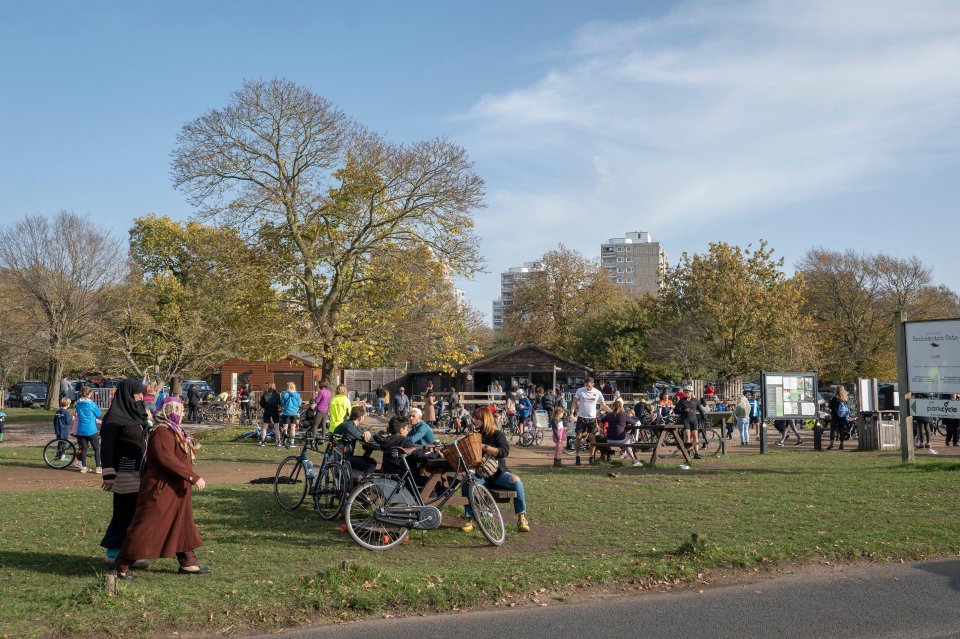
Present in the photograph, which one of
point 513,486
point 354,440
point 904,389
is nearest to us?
point 513,486

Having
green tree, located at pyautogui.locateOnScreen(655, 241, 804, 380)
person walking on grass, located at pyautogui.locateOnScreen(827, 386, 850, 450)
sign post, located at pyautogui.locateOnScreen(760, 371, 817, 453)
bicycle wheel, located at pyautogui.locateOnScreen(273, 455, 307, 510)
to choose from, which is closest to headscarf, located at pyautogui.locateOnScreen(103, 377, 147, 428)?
bicycle wheel, located at pyautogui.locateOnScreen(273, 455, 307, 510)

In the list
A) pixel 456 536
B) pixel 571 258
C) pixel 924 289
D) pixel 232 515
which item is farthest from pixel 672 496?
pixel 571 258

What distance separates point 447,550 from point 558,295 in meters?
65.8

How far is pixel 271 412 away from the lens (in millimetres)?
21875

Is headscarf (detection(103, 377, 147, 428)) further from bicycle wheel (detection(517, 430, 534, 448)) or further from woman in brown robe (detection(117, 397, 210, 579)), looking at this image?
bicycle wheel (detection(517, 430, 534, 448))

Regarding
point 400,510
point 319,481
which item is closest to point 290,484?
point 319,481

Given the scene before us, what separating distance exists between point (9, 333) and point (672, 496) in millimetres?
38261

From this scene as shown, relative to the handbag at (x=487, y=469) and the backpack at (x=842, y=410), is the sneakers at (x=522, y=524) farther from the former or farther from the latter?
the backpack at (x=842, y=410)

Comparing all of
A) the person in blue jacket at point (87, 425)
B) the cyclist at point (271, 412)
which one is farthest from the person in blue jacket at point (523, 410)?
the person in blue jacket at point (87, 425)

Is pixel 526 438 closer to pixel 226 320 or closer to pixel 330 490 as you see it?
pixel 226 320

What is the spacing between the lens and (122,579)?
680 centimetres

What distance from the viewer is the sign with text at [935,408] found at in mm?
15422

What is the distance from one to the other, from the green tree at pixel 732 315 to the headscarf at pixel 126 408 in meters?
45.3

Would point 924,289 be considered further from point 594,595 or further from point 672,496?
point 594,595
